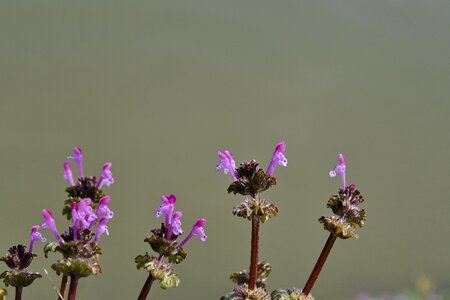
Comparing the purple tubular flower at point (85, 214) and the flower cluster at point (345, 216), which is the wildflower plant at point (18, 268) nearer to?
the purple tubular flower at point (85, 214)

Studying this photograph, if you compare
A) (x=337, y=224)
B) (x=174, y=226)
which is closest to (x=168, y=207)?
(x=174, y=226)

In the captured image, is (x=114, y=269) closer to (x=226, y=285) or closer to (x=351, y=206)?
(x=226, y=285)

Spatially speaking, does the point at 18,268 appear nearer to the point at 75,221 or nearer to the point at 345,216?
the point at 75,221

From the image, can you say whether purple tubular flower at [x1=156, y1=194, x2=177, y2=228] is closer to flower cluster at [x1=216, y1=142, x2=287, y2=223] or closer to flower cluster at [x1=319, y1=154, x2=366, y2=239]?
flower cluster at [x1=216, y1=142, x2=287, y2=223]

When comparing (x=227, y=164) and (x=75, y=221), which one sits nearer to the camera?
(x=75, y=221)

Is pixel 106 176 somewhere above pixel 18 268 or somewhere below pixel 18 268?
above

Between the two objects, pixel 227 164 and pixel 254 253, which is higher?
pixel 227 164

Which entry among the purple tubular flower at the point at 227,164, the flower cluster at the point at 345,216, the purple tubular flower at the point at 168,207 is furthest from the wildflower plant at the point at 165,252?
the flower cluster at the point at 345,216

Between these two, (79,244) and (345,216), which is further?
(345,216)

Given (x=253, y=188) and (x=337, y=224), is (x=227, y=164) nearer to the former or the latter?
(x=253, y=188)

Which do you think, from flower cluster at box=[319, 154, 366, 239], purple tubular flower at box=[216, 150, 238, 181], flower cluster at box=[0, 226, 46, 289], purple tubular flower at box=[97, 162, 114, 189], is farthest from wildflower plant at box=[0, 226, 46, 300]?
flower cluster at box=[319, 154, 366, 239]

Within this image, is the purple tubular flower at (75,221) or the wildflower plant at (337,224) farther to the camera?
the wildflower plant at (337,224)

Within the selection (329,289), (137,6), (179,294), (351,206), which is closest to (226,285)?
(179,294)
